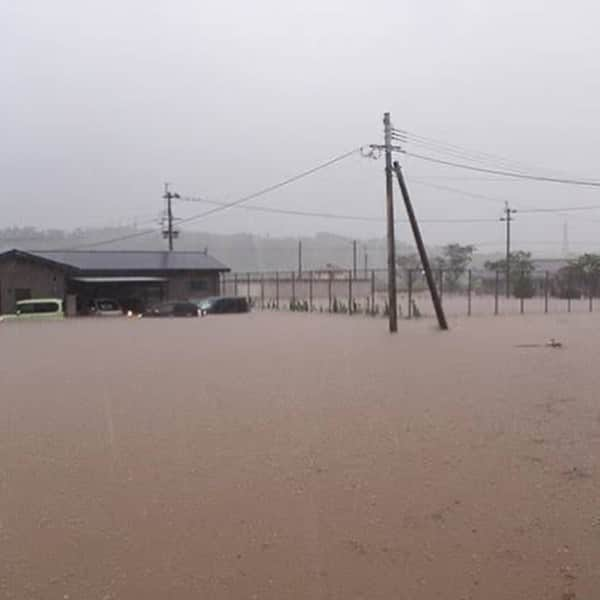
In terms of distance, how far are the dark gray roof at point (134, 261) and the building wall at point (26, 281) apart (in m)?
2.85

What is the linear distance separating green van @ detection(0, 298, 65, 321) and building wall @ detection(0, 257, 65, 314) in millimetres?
2868

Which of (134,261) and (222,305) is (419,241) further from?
(134,261)

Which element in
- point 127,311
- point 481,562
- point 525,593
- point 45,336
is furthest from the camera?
point 127,311

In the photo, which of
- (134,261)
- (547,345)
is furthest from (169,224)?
(547,345)

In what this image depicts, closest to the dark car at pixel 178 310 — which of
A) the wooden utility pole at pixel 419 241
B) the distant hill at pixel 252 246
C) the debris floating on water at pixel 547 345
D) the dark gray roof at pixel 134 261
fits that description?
the dark gray roof at pixel 134 261

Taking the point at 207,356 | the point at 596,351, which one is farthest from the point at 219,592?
the point at 596,351

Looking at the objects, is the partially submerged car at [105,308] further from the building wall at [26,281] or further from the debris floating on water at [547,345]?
the debris floating on water at [547,345]

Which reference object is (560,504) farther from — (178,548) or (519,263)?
(519,263)

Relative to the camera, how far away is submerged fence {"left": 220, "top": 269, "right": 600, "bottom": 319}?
4740 cm

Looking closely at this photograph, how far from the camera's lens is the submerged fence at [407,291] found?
47.4 metres

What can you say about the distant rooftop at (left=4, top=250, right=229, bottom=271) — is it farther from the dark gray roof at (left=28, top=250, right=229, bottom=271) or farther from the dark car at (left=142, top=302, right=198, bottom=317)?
the dark car at (left=142, top=302, right=198, bottom=317)

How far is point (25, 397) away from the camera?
12719 millimetres

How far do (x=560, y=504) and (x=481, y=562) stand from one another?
61.1 inches

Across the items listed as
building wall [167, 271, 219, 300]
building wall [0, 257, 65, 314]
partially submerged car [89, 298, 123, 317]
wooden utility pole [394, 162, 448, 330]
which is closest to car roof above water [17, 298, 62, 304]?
building wall [0, 257, 65, 314]
